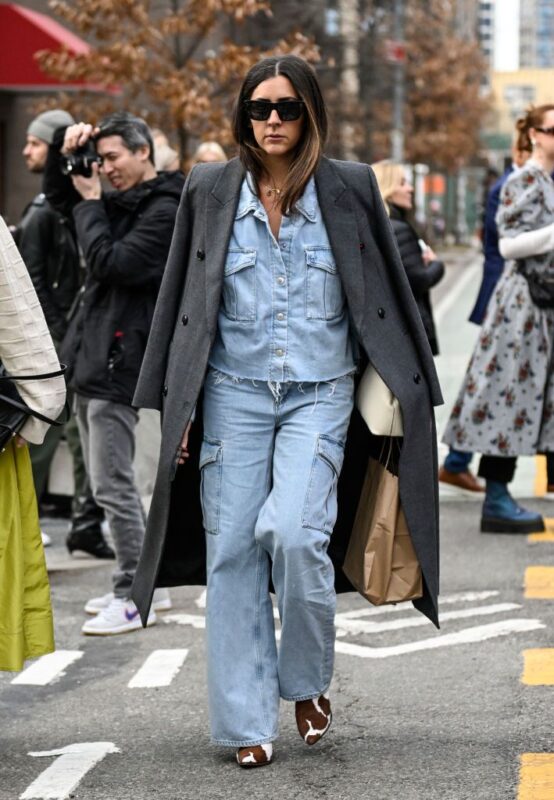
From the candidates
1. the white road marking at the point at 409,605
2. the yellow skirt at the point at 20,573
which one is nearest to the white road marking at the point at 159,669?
the white road marking at the point at 409,605

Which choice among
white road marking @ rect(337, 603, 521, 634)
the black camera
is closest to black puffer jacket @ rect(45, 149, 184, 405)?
the black camera

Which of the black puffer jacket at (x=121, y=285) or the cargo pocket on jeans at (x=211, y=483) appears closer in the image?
the cargo pocket on jeans at (x=211, y=483)

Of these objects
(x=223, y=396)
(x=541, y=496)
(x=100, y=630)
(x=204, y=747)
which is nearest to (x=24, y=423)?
(x=223, y=396)

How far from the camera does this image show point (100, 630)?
21.5 feet

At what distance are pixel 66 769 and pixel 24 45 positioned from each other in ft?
42.9

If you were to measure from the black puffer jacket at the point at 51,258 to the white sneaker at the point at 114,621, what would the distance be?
1884mm

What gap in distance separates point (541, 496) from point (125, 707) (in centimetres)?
463

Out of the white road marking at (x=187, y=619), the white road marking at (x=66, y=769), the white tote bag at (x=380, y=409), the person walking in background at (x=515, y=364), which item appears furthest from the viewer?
the person walking in background at (x=515, y=364)

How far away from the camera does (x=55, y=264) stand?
26.7ft

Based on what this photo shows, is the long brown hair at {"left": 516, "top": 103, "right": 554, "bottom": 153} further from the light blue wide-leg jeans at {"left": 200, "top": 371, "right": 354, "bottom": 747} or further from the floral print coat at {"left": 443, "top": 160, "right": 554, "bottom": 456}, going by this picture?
the light blue wide-leg jeans at {"left": 200, "top": 371, "right": 354, "bottom": 747}

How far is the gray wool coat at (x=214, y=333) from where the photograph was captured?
4590mm

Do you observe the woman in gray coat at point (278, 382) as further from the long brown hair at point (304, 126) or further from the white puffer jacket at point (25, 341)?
the white puffer jacket at point (25, 341)

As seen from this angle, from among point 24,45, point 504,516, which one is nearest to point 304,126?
point 504,516

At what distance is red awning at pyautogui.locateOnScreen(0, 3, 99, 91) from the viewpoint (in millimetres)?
16469
